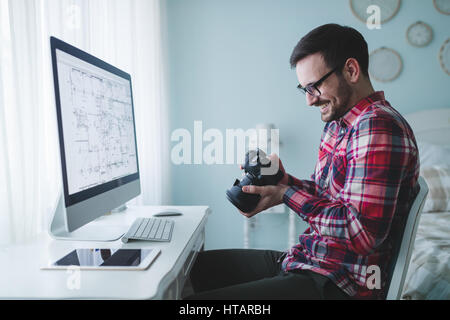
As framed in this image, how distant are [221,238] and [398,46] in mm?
1928

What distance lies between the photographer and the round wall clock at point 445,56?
7.39 ft

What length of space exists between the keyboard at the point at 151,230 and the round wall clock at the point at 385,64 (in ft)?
6.45

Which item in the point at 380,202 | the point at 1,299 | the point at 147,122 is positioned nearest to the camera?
the point at 1,299

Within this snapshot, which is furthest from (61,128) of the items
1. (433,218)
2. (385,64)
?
(385,64)

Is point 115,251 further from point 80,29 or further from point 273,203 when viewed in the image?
point 80,29

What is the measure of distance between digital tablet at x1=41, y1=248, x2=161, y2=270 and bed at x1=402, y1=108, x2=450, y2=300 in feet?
3.28

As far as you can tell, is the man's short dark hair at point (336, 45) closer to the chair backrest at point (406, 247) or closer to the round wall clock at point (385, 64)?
the chair backrest at point (406, 247)

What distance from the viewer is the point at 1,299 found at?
1.92 ft

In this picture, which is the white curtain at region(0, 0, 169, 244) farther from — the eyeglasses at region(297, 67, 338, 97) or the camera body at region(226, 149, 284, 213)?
the eyeglasses at region(297, 67, 338, 97)

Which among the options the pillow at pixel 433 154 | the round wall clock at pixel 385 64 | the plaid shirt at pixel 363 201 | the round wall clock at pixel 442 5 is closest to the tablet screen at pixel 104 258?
the plaid shirt at pixel 363 201

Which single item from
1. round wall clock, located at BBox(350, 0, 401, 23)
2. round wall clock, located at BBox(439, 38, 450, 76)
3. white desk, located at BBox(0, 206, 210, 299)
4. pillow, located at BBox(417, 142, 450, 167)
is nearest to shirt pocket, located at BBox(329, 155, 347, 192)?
white desk, located at BBox(0, 206, 210, 299)

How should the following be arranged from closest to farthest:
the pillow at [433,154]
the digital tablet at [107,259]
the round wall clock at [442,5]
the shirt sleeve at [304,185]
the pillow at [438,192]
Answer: the digital tablet at [107,259] → the shirt sleeve at [304,185] → the pillow at [438,192] → the pillow at [433,154] → the round wall clock at [442,5]

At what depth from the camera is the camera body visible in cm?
89
